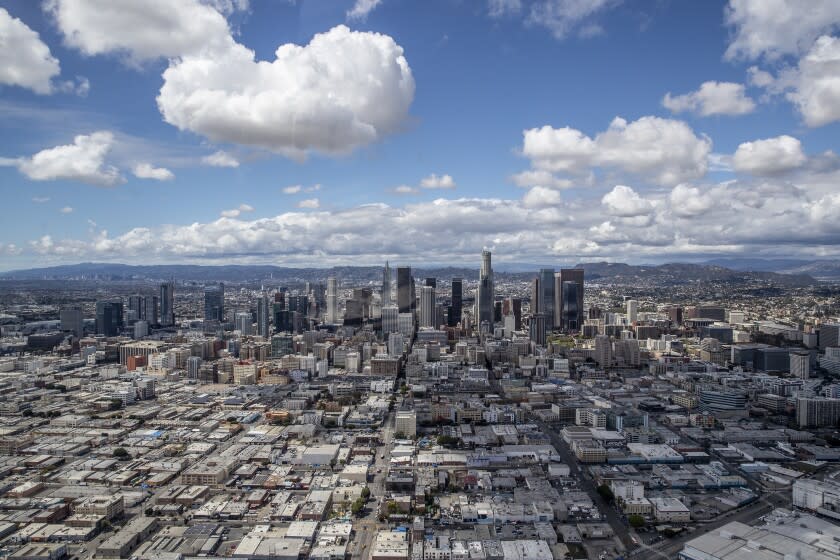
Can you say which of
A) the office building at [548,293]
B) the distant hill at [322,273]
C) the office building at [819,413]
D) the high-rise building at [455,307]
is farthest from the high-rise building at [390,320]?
the distant hill at [322,273]

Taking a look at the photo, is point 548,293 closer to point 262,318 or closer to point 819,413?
point 262,318

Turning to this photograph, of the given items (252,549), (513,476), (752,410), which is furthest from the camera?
(752,410)

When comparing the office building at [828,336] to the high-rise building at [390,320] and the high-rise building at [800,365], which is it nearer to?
the high-rise building at [800,365]

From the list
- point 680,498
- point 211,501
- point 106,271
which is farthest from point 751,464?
point 106,271

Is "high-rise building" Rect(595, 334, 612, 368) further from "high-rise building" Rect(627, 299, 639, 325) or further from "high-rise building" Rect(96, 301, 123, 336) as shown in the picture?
"high-rise building" Rect(96, 301, 123, 336)

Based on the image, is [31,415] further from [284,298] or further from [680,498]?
[284,298]
